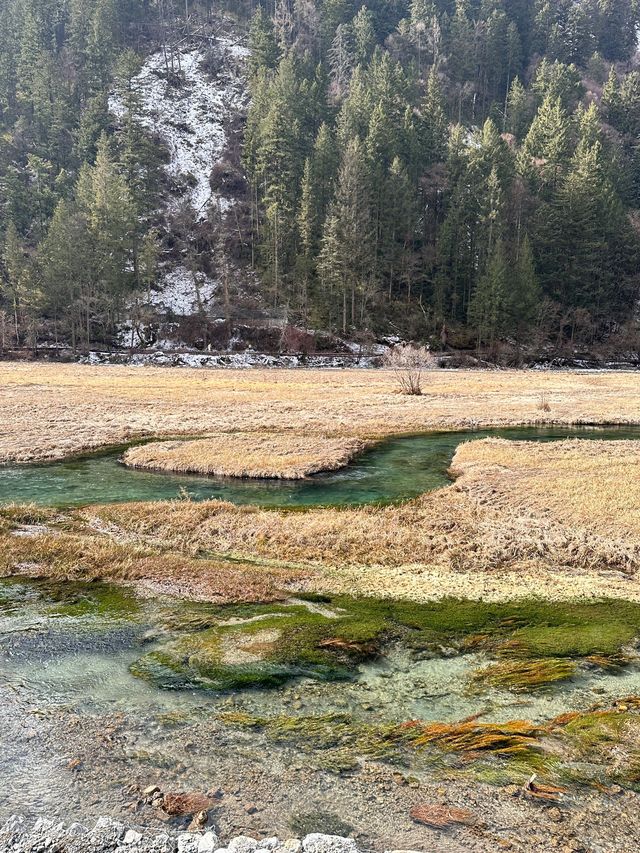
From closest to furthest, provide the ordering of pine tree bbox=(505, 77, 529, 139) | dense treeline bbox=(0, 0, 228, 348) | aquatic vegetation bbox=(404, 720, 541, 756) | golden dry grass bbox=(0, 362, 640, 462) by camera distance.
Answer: aquatic vegetation bbox=(404, 720, 541, 756), golden dry grass bbox=(0, 362, 640, 462), dense treeline bbox=(0, 0, 228, 348), pine tree bbox=(505, 77, 529, 139)

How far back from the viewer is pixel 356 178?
67.1 metres

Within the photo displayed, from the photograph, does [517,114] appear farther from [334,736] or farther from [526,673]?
[334,736]

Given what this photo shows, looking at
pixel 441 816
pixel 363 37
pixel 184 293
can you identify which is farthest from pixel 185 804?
pixel 363 37

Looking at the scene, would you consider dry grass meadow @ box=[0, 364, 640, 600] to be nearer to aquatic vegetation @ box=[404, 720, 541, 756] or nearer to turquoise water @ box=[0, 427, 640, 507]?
turquoise water @ box=[0, 427, 640, 507]

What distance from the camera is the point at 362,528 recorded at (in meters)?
12.8

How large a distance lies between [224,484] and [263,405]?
14.3m

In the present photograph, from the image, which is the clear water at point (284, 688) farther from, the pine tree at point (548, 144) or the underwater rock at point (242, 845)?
the pine tree at point (548, 144)

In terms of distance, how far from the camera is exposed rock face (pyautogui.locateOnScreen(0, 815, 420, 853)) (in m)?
4.27

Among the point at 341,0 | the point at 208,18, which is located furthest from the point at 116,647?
the point at 208,18

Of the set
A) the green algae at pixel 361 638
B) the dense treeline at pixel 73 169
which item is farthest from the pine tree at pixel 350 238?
the green algae at pixel 361 638

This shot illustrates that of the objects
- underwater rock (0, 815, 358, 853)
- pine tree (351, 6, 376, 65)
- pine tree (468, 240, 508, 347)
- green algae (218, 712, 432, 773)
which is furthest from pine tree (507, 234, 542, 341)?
underwater rock (0, 815, 358, 853)

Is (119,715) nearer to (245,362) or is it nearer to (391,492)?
(391,492)

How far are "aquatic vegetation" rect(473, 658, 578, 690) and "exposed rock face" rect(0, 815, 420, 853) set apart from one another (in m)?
3.35

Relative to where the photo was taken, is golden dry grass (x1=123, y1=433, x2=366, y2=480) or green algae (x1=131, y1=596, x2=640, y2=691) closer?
green algae (x1=131, y1=596, x2=640, y2=691)
